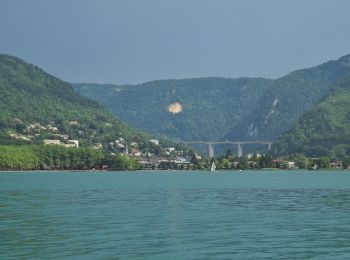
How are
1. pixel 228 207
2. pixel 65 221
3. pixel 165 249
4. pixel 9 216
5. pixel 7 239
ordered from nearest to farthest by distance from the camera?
pixel 165 249
pixel 7 239
pixel 65 221
pixel 9 216
pixel 228 207

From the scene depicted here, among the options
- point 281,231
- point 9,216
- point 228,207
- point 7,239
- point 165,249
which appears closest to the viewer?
point 165,249

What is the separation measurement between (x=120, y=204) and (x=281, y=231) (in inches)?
1114

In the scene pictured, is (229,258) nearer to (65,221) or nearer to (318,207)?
(65,221)

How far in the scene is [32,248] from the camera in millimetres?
43906

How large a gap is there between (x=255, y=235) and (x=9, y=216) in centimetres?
2147

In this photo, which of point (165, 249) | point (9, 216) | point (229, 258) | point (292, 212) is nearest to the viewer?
point (229, 258)

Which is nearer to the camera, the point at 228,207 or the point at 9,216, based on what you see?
the point at 9,216

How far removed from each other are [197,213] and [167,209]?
17.0 ft

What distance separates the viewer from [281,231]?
52312mm

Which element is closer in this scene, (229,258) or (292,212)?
(229,258)

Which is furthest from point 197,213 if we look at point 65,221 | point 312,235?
point 312,235

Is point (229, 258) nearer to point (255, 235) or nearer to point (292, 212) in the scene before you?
point (255, 235)

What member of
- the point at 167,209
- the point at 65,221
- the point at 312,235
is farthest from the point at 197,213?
the point at 312,235

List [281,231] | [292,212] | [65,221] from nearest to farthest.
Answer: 1. [281,231]
2. [65,221]
3. [292,212]
